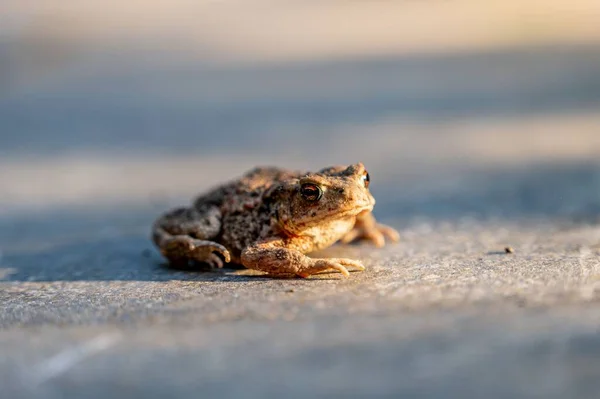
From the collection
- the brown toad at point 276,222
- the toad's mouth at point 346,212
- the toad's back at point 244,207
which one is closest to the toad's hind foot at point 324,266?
the brown toad at point 276,222

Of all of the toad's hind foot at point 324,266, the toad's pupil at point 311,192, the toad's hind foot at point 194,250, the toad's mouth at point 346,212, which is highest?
the toad's pupil at point 311,192

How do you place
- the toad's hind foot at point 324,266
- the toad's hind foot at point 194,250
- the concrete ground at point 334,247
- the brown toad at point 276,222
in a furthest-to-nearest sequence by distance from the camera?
the toad's hind foot at point 194,250
the brown toad at point 276,222
the toad's hind foot at point 324,266
the concrete ground at point 334,247

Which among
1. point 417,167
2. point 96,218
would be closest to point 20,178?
point 96,218

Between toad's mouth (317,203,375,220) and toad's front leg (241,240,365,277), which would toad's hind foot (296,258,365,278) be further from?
toad's mouth (317,203,375,220)

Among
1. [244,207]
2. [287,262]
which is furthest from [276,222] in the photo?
[287,262]

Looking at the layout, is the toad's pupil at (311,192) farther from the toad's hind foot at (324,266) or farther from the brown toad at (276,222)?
the toad's hind foot at (324,266)

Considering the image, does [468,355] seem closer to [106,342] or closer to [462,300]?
[462,300]

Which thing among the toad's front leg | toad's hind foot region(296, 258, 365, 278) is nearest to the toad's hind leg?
the toad's front leg
